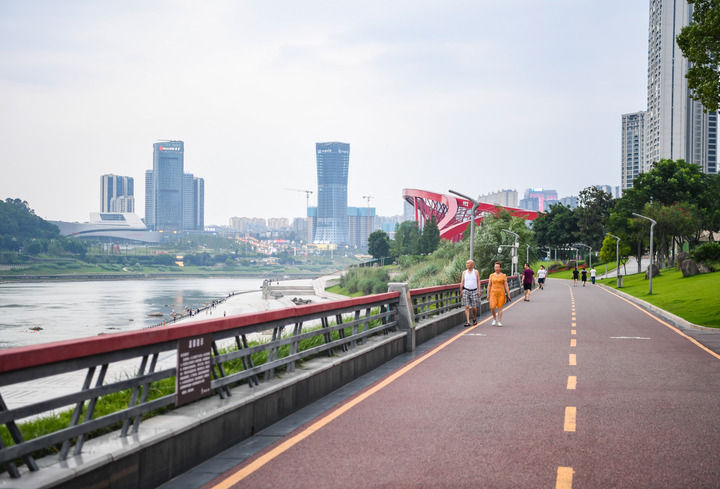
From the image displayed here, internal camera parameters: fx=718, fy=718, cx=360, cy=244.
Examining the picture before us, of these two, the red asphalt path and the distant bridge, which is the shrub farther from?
the distant bridge

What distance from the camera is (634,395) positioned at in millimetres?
9422

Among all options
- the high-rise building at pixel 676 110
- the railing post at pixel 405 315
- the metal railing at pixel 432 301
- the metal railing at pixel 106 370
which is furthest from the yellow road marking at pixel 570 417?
the high-rise building at pixel 676 110

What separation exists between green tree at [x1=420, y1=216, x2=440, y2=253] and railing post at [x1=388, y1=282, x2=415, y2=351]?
492 feet

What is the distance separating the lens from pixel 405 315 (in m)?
14.4

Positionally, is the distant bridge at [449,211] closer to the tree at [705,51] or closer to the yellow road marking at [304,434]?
the tree at [705,51]

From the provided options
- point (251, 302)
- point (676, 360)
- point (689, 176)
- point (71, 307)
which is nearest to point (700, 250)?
point (689, 176)

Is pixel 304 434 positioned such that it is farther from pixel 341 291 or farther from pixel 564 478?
pixel 341 291

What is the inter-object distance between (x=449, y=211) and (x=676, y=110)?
7329cm

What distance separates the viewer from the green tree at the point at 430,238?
164750 mm

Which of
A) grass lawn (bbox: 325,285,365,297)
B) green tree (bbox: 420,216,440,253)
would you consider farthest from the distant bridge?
grass lawn (bbox: 325,285,365,297)

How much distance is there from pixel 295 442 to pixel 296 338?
170cm

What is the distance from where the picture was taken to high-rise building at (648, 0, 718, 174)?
584ft

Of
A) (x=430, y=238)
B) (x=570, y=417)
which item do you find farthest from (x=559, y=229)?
(x=570, y=417)

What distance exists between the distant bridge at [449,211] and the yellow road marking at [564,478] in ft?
416
